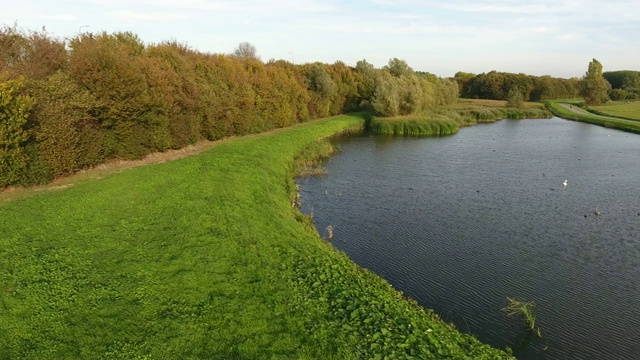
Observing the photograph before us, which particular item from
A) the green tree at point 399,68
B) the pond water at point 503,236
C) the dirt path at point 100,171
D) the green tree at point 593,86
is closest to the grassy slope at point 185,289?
Result: the dirt path at point 100,171

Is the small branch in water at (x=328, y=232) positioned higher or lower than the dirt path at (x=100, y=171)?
lower

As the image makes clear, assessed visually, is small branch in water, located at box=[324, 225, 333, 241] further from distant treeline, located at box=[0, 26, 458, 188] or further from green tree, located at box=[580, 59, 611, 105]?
green tree, located at box=[580, 59, 611, 105]

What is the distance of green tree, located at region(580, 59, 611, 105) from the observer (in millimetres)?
94375

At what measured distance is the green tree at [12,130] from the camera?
17.1 meters

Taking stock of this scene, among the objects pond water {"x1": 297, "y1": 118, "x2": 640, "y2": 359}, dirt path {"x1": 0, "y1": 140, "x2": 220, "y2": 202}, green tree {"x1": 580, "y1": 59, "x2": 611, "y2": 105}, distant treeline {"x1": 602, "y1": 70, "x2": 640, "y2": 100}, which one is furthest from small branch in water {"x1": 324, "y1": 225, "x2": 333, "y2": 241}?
distant treeline {"x1": 602, "y1": 70, "x2": 640, "y2": 100}

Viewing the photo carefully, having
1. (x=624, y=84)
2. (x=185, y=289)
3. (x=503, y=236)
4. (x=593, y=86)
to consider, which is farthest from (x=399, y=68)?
(x=624, y=84)

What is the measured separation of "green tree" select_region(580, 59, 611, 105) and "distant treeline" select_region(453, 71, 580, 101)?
16555mm

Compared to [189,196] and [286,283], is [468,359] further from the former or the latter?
[189,196]

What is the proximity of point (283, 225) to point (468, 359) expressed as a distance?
29.3 feet

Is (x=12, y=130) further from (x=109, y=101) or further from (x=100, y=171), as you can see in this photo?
(x=109, y=101)

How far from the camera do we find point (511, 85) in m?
111

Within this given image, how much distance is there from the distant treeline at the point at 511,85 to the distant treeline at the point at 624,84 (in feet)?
31.7

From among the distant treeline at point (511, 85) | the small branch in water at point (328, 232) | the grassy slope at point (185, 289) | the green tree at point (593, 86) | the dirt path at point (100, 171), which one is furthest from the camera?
the distant treeline at point (511, 85)

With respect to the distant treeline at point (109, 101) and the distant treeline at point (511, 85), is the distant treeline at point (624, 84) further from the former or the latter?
the distant treeline at point (109, 101)
